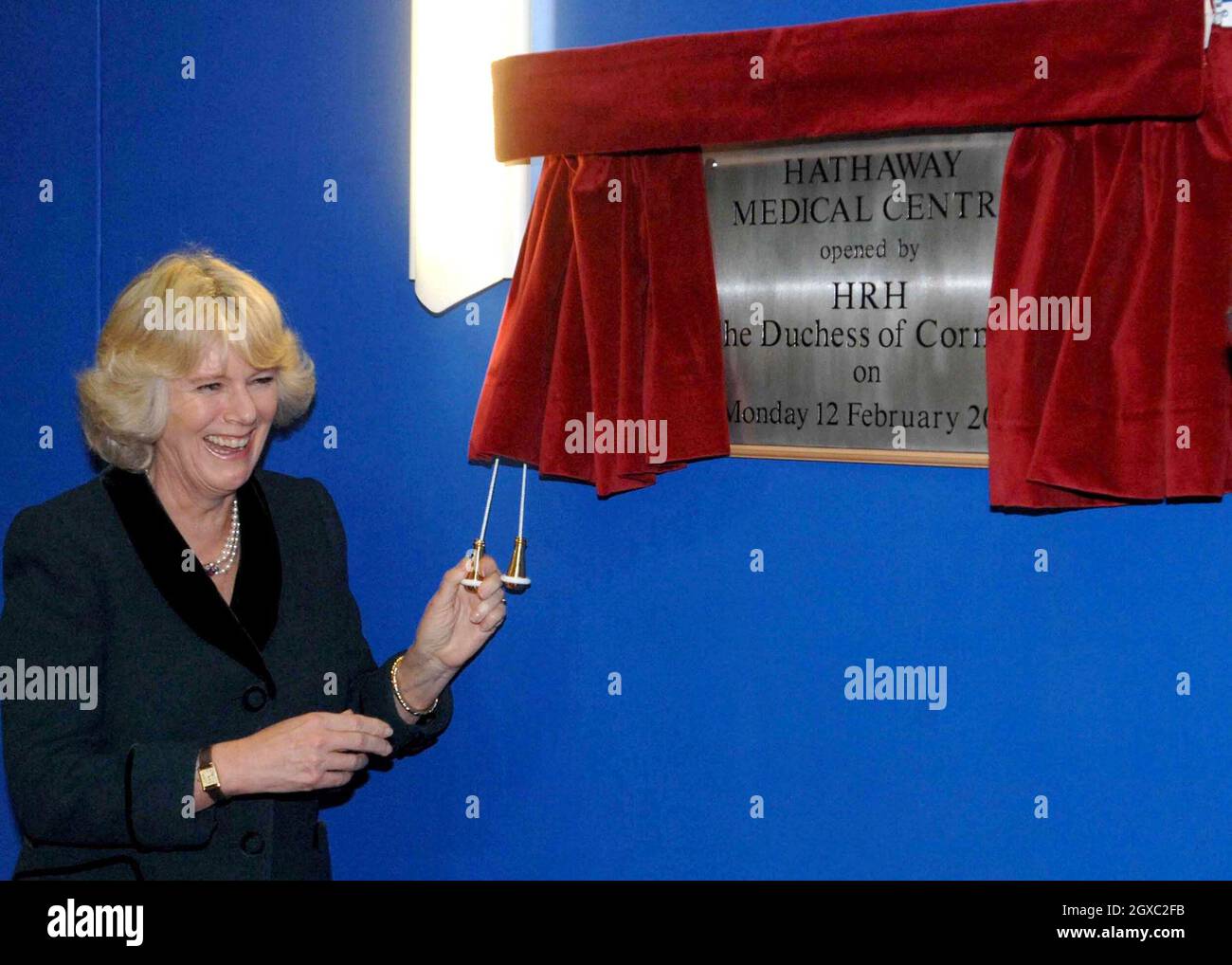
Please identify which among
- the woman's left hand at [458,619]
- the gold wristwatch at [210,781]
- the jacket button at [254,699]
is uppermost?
the woman's left hand at [458,619]

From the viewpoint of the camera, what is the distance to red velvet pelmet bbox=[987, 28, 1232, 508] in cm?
162

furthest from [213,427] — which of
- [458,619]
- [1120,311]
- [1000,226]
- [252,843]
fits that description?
[1120,311]

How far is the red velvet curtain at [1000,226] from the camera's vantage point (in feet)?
5.32

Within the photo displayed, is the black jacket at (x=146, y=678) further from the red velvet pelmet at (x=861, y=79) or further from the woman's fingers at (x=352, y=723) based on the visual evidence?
the red velvet pelmet at (x=861, y=79)

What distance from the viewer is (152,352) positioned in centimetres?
177

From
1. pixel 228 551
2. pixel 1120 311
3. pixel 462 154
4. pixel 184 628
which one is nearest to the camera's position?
pixel 1120 311

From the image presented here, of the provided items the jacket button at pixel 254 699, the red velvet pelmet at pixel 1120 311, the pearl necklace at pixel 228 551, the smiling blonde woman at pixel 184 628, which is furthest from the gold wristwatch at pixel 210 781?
the red velvet pelmet at pixel 1120 311

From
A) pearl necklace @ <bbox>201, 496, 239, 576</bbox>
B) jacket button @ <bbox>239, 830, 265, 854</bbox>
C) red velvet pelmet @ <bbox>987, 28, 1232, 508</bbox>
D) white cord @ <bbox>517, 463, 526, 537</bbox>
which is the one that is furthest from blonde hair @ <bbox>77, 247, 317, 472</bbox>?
red velvet pelmet @ <bbox>987, 28, 1232, 508</bbox>

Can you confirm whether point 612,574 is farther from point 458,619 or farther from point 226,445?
point 226,445

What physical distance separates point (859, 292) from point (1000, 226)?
0.21 meters

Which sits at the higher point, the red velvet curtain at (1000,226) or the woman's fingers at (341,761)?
the red velvet curtain at (1000,226)

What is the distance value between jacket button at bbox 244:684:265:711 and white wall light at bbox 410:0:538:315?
67 centimetres
